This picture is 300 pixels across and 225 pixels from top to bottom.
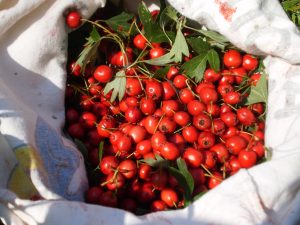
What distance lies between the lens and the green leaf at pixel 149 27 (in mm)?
1739

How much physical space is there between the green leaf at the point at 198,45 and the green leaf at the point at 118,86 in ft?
0.91

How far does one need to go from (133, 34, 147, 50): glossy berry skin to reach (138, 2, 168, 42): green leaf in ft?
0.10

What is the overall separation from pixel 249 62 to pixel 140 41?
427 mm

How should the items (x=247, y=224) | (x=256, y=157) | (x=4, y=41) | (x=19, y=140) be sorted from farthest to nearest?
(x=4, y=41)
(x=256, y=157)
(x=19, y=140)
(x=247, y=224)

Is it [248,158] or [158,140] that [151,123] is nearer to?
[158,140]

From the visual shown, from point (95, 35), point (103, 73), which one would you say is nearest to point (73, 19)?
point (95, 35)

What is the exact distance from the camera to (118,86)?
174 cm

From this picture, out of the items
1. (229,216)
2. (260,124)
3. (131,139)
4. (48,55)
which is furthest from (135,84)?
(229,216)

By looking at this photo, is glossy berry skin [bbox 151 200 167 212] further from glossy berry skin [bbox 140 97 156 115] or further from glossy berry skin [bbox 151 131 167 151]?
glossy berry skin [bbox 140 97 156 115]

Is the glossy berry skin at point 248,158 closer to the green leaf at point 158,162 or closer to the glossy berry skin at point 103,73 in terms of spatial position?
the green leaf at point 158,162

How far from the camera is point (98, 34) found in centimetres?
176

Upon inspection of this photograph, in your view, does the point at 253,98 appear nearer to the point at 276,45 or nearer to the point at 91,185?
the point at 276,45

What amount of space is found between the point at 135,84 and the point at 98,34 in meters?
0.24

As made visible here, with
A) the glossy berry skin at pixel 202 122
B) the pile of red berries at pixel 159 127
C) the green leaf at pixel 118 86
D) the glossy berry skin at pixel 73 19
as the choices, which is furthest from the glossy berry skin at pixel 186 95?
the glossy berry skin at pixel 73 19
